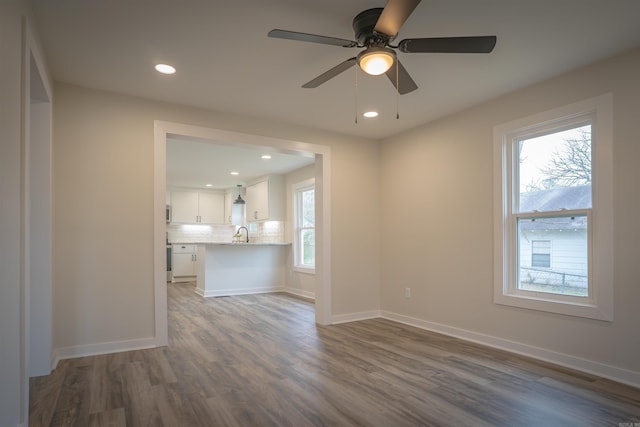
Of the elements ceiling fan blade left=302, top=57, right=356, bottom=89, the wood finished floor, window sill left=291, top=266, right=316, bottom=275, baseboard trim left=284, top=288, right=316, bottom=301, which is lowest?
baseboard trim left=284, top=288, right=316, bottom=301

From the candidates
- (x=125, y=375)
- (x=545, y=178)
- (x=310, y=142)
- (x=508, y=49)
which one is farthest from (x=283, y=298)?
(x=508, y=49)

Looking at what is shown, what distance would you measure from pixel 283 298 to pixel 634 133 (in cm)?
524

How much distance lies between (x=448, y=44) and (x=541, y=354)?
2668 mm

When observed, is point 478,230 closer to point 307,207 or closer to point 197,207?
point 307,207

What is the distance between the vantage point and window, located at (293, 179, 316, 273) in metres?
7.05

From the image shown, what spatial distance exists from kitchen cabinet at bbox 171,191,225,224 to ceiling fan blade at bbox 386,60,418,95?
8093mm

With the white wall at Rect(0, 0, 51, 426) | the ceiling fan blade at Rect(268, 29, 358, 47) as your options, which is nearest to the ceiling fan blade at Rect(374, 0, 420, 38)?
the ceiling fan blade at Rect(268, 29, 358, 47)

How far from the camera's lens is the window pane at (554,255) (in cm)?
312

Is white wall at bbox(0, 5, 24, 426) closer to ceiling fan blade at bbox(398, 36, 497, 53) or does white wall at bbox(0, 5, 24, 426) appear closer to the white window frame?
ceiling fan blade at bbox(398, 36, 497, 53)

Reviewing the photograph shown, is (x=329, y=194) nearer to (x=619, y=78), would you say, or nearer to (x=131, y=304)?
(x=131, y=304)

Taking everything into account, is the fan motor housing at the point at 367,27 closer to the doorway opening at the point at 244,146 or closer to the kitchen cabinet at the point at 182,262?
the doorway opening at the point at 244,146

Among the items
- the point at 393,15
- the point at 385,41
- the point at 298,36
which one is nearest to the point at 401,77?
the point at 385,41

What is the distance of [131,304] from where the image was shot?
354cm

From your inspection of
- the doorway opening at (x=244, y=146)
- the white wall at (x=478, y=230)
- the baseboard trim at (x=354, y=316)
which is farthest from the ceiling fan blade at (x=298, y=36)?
the baseboard trim at (x=354, y=316)
